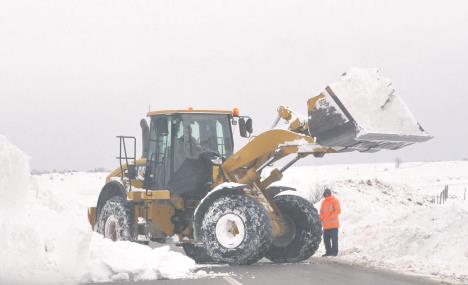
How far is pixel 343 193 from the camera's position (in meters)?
26.5

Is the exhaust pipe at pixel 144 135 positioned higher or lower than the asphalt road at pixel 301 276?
higher

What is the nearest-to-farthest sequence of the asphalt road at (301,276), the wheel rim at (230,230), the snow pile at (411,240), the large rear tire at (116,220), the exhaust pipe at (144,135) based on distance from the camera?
1. the asphalt road at (301,276)
2. the wheel rim at (230,230)
3. the snow pile at (411,240)
4. the large rear tire at (116,220)
5. the exhaust pipe at (144,135)

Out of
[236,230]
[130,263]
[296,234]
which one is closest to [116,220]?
[236,230]

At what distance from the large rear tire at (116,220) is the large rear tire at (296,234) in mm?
2756

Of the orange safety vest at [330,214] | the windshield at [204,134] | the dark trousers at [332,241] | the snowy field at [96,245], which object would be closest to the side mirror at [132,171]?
the windshield at [204,134]

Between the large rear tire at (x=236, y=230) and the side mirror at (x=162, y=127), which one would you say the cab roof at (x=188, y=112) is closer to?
the side mirror at (x=162, y=127)

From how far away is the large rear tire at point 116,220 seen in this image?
1441 cm

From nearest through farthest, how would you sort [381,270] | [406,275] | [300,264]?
[406,275] → [381,270] → [300,264]

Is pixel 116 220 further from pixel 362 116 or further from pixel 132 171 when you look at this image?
pixel 362 116

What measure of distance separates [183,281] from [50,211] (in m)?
2.11

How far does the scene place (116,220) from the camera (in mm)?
14680

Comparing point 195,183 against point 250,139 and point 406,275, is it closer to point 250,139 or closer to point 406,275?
point 250,139

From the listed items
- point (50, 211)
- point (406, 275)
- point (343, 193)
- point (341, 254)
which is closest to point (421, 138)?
point (406, 275)

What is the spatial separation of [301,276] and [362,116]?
107 inches
